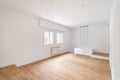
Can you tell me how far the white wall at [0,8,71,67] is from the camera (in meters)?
2.67

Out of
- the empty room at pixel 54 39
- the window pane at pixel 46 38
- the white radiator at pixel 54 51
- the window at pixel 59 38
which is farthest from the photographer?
the window at pixel 59 38

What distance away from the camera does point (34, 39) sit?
3.68 m

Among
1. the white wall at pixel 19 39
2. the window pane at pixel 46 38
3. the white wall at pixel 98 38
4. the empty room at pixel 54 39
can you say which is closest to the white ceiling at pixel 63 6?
the empty room at pixel 54 39

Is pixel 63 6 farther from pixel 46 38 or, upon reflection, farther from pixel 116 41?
pixel 46 38

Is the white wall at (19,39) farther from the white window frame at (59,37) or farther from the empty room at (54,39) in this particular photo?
the white window frame at (59,37)

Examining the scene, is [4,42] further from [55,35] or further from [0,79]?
[55,35]

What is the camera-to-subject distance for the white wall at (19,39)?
8.76 ft

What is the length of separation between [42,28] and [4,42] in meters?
2.02

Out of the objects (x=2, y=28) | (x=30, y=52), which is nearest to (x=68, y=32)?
(x=30, y=52)

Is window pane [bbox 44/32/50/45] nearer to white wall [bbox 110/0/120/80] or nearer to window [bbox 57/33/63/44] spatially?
window [bbox 57/33/63/44]

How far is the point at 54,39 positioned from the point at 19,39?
2.41m

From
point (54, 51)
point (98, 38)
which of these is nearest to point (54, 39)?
point (54, 51)

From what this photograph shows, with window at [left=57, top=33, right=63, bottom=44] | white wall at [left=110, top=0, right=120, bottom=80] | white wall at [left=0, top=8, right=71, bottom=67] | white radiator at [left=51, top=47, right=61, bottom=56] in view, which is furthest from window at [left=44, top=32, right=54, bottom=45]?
white wall at [left=110, top=0, right=120, bottom=80]

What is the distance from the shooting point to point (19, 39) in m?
3.09
